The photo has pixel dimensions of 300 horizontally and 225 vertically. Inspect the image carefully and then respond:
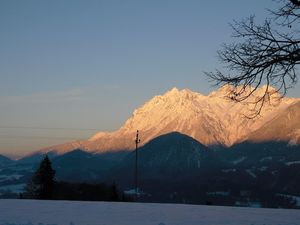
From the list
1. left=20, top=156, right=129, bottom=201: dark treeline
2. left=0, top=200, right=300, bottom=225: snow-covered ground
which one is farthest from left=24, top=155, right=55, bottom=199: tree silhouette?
left=0, top=200, right=300, bottom=225: snow-covered ground

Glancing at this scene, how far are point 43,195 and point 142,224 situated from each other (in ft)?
179

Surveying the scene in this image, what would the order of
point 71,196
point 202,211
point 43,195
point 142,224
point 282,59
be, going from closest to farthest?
1. point 142,224
2. point 282,59
3. point 202,211
4. point 43,195
5. point 71,196

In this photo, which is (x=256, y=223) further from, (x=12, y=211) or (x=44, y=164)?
(x=44, y=164)

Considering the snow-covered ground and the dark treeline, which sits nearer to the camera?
the snow-covered ground

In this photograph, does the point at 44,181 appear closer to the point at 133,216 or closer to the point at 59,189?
the point at 59,189

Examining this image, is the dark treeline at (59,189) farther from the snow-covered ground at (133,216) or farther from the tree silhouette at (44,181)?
the snow-covered ground at (133,216)

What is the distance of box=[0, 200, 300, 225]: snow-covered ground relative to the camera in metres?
11.0

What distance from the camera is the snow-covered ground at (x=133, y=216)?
11000 millimetres

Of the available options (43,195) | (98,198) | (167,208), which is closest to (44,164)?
(43,195)

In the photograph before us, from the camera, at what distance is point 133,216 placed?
1193cm

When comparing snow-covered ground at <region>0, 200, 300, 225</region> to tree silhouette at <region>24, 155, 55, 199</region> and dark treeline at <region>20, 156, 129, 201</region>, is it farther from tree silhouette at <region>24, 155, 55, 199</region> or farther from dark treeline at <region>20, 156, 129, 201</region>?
tree silhouette at <region>24, 155, 55, 199</region>

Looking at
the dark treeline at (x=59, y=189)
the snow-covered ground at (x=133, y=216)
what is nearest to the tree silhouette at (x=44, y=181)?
the dark treeline at (x=59, y=189)

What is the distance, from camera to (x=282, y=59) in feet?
38.9

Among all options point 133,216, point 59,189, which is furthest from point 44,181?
point 133,216
